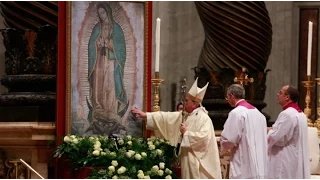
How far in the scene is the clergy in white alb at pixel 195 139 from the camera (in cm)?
817

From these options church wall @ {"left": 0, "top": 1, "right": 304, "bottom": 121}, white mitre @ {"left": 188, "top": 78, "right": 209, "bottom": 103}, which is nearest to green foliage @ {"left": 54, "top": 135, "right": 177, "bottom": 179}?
white mitre @ {"left": 188, "top": 78, "right": 209, "bottom": 103}

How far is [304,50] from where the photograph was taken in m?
A: 13.4

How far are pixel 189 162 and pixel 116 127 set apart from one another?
0.76m

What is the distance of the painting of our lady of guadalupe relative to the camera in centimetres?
822

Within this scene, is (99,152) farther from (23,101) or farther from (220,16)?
(220,16)

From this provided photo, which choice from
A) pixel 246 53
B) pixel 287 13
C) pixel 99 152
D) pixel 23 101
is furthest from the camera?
pixel 287 13

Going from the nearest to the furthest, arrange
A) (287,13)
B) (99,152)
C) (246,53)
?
(99,152)
(246,53)
(287,13)

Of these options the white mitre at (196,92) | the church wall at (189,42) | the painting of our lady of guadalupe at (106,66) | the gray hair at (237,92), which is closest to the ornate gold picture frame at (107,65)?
the painting of our lady of guadalupe at (106,66)

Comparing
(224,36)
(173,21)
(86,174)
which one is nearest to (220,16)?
(224,36)

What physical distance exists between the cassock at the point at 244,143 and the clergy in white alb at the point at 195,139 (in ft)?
0.45

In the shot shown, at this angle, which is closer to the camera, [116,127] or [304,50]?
[116,127]

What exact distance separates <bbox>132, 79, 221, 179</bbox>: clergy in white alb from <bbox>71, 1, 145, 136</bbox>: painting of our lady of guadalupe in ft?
0.65

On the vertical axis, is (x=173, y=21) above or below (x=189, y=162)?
above

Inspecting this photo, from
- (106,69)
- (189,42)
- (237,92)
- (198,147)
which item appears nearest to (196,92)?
(237,92)
